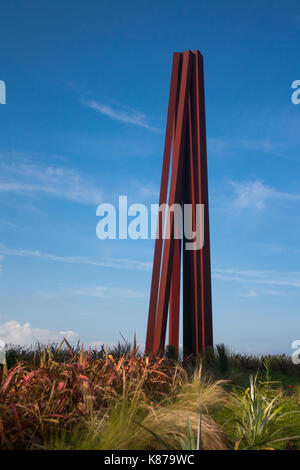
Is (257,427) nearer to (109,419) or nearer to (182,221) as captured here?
(109,419)

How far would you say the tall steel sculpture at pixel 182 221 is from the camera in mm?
9469

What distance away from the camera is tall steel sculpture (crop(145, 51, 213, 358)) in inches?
373

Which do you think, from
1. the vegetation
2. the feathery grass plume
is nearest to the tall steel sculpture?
the vegetation

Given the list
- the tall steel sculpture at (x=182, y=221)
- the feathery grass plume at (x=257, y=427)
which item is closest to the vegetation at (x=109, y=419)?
the feathery grass plume at (x=257, y=427)

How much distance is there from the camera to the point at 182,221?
10.2 metres

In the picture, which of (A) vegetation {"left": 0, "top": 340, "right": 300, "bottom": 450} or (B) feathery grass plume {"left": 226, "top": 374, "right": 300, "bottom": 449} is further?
(B) feathery grass plume {"left": 226, "top": 374, "right": 300, "bottom": 449}

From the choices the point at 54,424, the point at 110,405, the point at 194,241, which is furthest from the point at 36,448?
the point at 194,241

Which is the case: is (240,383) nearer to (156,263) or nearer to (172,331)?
(172,331)

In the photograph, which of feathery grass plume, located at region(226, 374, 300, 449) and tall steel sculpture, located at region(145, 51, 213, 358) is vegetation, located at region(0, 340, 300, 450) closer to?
feathery grass plume, located at region(226, 374, 300, 449)

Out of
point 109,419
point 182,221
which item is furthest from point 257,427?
point 182,221

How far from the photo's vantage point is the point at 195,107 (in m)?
10.9

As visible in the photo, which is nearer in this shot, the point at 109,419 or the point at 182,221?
the point at 109,419

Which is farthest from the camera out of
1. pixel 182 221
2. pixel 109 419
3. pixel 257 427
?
pixel 182 221

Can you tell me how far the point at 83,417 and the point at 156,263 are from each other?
19.7 ft
